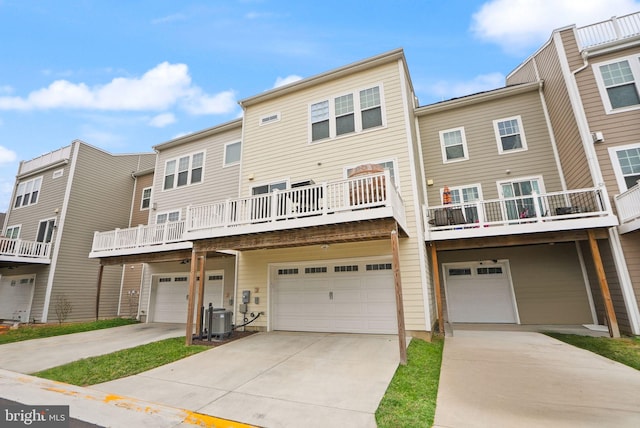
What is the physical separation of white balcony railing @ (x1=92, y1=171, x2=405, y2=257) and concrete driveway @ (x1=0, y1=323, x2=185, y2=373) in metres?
3.85

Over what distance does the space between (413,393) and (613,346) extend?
569 centimetres

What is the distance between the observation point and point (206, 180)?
13.4 metres

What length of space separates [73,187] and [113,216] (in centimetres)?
239

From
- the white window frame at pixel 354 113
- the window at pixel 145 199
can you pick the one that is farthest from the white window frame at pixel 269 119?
the window at pixel 145 199

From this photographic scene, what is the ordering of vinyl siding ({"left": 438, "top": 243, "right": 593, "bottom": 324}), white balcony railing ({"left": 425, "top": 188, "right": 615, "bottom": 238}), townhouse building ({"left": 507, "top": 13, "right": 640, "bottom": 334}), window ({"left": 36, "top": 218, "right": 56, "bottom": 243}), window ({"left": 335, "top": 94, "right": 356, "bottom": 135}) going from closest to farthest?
townhouse building ({"left": 507, "top": 13, "right": 640, "bottom": 334}) → white balcony railing ({"left": 425, "top": 188, "right": 615, "bottom": 238}) → vinyl siding ({"left": 438, "top": 243, "right": 593, "bottom": 324}) → window ({"left": 335, "top": 94, "right": 356, "bottom": 135}) → window ({"left": 36, "top": 218, "right": 56, "bottom": 243})

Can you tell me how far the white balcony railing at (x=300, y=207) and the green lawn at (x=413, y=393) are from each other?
3169 mm

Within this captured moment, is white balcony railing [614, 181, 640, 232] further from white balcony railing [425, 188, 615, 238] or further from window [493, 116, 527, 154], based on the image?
window [493, 116, 527, 154]

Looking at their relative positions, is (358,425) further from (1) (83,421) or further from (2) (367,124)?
(2) (367,124)

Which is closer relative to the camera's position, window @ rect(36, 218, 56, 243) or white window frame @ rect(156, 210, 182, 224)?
white window frame @ rect(156, 210, 182, 224)


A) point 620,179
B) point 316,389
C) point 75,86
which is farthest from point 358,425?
point 75,86

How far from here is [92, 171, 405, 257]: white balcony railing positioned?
677 centimetres

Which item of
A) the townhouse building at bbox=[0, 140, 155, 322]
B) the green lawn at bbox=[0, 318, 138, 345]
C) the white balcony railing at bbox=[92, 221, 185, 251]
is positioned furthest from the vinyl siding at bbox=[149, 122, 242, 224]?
the green lawn at bbox=[0, 318, 138, 345]

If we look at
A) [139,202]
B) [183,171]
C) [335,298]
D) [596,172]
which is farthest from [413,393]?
[139,202]

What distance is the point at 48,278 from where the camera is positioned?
46.9 feet
